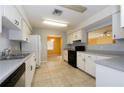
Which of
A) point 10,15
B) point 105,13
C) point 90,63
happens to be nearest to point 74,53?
point 90,63

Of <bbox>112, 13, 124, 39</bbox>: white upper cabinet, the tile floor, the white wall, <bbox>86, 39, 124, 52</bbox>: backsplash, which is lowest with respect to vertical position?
the tile floor

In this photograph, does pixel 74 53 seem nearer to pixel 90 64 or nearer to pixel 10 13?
pixel 90 64

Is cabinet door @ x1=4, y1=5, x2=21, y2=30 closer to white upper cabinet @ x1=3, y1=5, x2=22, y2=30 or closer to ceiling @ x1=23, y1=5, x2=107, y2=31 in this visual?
white upper cabinet @ x1=3, y1=5, x2=22, y2=30

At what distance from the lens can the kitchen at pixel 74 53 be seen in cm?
110

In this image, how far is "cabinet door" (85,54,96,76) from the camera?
2.71 m

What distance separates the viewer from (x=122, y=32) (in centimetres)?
205

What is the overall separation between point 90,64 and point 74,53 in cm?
144

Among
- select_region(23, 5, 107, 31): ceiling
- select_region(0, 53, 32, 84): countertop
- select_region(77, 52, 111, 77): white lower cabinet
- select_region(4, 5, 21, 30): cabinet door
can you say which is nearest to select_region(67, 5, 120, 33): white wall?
select_region(23, 5, 107, 31): ceiling

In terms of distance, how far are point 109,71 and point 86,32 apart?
3549 mm

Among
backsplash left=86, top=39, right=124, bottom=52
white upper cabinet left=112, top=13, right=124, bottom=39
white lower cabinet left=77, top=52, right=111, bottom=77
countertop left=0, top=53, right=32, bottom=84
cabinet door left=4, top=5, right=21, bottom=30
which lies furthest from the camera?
white lower cabinet left=77, top=52, right=111, bottom=77

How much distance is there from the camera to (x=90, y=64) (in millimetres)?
2908
